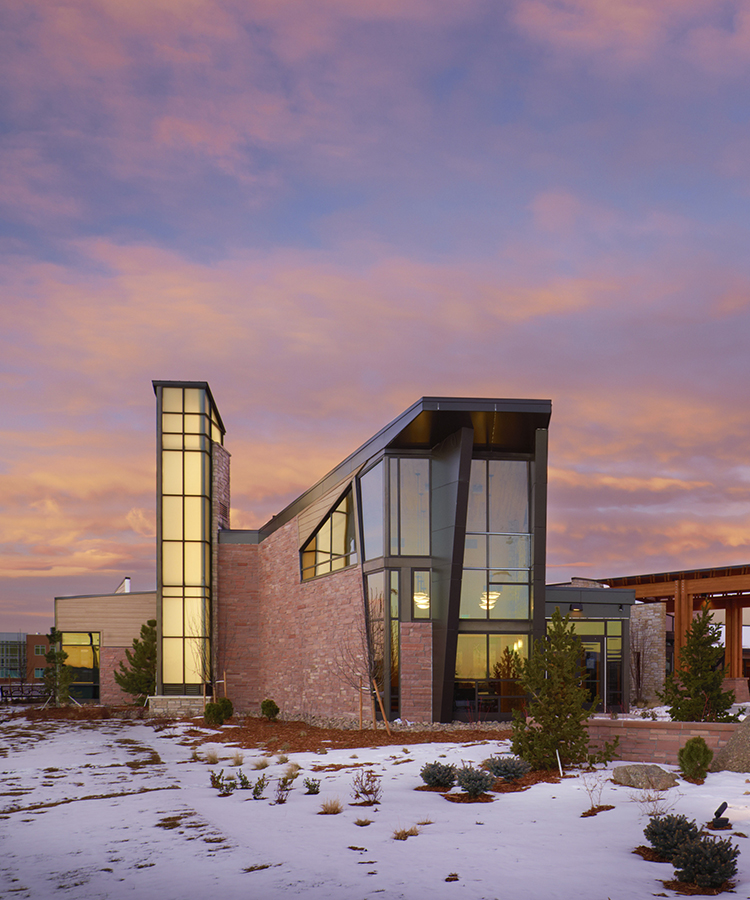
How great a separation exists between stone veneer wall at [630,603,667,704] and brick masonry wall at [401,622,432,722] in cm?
1679

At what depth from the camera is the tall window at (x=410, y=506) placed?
25156 millimetres

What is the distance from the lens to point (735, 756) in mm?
14242

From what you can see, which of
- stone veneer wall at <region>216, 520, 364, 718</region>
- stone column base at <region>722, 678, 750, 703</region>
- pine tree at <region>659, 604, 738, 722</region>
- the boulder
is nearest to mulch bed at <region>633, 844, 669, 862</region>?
the boulder

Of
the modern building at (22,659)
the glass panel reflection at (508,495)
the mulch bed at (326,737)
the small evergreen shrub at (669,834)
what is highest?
the glass panel reflection at (508,495)

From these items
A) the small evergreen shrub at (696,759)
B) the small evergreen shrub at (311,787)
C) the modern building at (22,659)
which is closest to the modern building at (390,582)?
the small evergreen shrub at (311,787)

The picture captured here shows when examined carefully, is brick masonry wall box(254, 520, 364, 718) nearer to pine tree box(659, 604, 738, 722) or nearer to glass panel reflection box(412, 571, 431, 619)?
glass panel reflection box(412, 571, 431, 619)

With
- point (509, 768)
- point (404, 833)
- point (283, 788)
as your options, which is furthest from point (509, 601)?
point (404, 833)

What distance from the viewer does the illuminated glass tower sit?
34.4 meters

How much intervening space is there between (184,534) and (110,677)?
37.3 ft

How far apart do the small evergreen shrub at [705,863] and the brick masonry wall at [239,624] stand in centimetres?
2834

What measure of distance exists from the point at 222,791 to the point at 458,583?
38.9 ft

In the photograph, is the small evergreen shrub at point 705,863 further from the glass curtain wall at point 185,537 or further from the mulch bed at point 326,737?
the glass curtain wall at point 185,537

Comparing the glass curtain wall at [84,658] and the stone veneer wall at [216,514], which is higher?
the stone veneer wall at [216,514]

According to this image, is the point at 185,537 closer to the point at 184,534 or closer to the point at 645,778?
the point at 184,534
